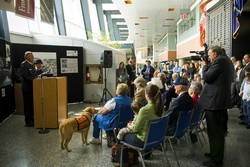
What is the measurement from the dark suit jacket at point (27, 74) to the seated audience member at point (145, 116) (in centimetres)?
344

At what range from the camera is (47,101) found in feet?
17.8

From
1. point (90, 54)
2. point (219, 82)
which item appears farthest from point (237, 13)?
point (90, 54)

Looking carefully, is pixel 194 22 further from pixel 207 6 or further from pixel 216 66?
pixel 216 66

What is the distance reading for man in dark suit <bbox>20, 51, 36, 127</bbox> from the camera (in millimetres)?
5578

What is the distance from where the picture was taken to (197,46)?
37.4 ft

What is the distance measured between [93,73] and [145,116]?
682 centimetres

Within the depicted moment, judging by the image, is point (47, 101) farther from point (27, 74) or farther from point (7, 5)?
point (7, 5)

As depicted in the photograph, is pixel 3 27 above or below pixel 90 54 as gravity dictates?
above

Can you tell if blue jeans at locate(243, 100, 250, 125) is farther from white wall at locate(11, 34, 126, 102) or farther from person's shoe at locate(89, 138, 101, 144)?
white wall at locate(11, 34, 126, 102)

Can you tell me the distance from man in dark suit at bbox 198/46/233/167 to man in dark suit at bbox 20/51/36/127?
3921 mm

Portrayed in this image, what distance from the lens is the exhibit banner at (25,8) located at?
17.7ft

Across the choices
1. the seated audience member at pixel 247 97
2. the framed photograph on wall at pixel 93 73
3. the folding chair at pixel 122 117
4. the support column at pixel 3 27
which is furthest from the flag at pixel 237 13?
the support column at pixel 3 27

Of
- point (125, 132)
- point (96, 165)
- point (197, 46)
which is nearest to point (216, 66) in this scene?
point (125, 132)

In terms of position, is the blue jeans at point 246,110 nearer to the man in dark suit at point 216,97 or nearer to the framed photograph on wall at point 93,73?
the man in dark suit at point 216,97
